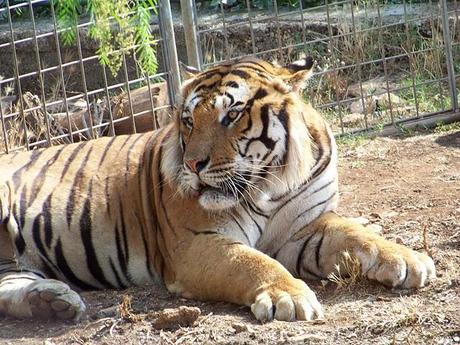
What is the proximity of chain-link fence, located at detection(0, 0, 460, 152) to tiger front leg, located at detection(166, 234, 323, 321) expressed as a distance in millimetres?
1648

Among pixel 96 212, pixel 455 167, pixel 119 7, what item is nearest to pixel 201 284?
pixel 96 212

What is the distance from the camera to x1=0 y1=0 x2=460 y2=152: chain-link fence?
7.39 metres

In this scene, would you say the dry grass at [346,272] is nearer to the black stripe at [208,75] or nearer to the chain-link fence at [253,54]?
the black stripe at [208,75]

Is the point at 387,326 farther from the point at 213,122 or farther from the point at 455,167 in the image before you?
the point at 455,167

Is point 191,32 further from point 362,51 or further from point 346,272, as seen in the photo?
point 346,272

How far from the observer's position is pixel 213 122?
4934 millimetres

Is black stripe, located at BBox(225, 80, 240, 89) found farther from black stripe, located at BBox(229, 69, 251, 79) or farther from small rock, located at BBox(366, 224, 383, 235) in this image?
small rock, located at BBox(366, 224, 383, 235)

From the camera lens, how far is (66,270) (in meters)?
5.48

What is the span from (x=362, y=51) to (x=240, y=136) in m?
3.74

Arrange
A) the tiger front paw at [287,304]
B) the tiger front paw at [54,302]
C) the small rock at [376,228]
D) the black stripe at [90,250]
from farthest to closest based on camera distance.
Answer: the small rock at [376,228] < the black stripe at [90,250] < the tiger front paw at [54,302] < the tiger front paw at [287,304]

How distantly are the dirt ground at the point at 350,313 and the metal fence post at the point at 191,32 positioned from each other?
177 cm

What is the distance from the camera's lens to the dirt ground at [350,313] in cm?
425

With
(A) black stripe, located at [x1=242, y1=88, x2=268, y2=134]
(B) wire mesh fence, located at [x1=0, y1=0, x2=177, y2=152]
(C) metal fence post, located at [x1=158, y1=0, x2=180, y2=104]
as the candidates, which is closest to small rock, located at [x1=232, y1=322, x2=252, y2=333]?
(A) black stripe, located at [x1=242, y1=88, x2=268, y2=134]

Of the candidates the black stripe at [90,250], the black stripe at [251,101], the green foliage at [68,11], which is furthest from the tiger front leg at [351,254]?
the green foliage at [68,11]
